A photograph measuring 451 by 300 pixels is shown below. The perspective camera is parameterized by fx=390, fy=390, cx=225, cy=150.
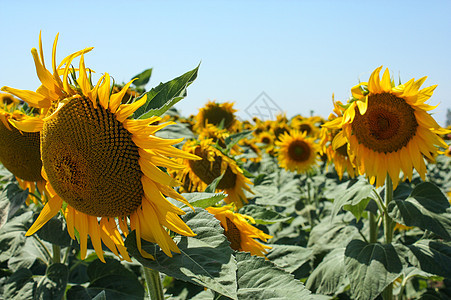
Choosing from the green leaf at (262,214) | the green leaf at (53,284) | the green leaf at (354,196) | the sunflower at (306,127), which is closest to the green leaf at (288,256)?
the green leaf at (262,214)

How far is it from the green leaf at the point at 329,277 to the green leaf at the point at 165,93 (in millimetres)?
1749

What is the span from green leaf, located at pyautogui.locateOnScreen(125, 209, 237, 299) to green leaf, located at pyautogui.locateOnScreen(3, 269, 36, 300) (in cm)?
144

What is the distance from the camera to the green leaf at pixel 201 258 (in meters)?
1.10

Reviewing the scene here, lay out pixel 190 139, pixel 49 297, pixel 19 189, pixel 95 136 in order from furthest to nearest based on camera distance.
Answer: pixel 190 139 < pixel 19 189 < pixel 49 297 < pixel 95 136

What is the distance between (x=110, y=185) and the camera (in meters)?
1.30

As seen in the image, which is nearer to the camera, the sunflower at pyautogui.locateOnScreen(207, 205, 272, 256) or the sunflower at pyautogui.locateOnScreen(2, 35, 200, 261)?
the sunflower at pyautogui.locateOnScreen(2, 35, 200, 261)

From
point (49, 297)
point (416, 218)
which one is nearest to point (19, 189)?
point (49, 297)

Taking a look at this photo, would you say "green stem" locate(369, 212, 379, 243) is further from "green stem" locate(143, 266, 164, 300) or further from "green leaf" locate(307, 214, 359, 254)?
"green stem" locate(143, 266, 164, 300)

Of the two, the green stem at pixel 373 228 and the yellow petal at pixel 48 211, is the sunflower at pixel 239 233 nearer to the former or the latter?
the yellow petal at pixel 48 211

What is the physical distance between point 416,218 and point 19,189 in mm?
2546

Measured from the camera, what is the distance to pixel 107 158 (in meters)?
1.28

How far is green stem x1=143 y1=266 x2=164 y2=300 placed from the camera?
1.46 metres

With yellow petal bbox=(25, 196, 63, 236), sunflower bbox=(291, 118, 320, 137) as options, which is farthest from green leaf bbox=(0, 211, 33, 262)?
sunflower bbox=(291, 118, 320, 137)

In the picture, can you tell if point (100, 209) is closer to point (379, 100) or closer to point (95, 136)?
point (95, 136)
